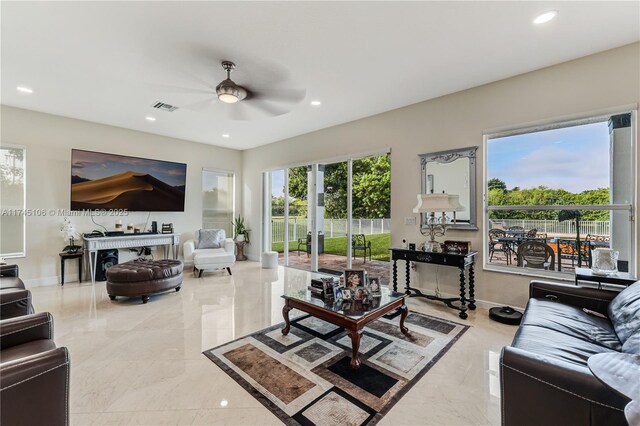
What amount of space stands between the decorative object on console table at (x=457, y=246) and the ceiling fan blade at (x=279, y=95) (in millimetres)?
2618

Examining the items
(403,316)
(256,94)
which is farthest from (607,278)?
(256,94)

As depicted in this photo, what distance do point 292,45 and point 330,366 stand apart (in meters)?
2.98

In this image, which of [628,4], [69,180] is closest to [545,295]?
[628,4]

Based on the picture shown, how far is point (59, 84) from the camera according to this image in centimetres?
361

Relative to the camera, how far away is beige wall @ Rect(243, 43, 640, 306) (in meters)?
2.89

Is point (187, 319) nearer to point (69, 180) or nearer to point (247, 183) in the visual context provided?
point (69, 180)

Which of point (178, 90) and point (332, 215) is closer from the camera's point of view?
point (178, 90)

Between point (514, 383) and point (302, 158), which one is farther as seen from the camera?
point (302, 158)

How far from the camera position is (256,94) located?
10.0 ft

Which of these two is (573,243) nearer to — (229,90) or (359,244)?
(359,244)

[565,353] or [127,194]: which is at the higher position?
[127,194]

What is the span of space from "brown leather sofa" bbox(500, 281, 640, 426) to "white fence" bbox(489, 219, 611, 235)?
1.19 meters

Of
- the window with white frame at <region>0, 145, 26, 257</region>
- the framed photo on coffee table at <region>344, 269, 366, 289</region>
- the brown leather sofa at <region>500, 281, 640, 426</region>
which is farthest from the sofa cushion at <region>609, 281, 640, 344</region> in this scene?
the window with white frame at <region>0, 145, 26, 257</region>

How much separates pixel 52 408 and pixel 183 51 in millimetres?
2981
